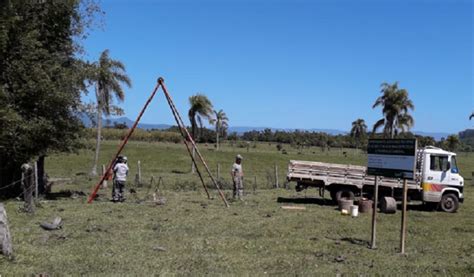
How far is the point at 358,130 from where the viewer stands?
104 m

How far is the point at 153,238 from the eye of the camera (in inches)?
472

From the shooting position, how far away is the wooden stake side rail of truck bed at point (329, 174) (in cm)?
2086

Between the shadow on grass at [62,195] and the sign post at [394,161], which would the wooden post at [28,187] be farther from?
the sign post at [394,161]

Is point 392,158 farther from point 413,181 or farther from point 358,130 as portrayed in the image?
point 358,130

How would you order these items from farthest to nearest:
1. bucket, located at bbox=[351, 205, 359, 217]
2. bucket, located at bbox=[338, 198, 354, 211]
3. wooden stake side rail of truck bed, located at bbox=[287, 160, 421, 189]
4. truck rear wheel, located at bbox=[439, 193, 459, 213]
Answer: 1. wooden stake side rail of truck bed, located at bbox=[287, 160, 421, 189]
2. truck rear wheel, located at bbox=[439, 193, 459, 213]
3. bucket, located at bbox=[338, 198, 354, 211]
4. bucket, located at bbox=[351, 205, 359, 217]

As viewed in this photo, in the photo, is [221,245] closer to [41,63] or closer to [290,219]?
[290,219]

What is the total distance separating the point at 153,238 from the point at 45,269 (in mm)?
3564

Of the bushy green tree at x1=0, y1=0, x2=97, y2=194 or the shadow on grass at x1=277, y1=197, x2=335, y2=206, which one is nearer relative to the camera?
the bushy green tree at x1=0, y1=0, x2=97, y2=194

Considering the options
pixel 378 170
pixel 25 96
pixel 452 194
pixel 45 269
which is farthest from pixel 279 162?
pixel 45 269

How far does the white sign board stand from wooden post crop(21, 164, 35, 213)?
385 inches

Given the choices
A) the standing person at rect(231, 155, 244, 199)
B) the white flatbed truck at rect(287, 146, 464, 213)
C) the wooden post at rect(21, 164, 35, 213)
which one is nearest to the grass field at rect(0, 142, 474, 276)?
the wooden post at rect(21, 164, 35, 213)

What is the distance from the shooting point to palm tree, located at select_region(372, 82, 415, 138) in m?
41.7

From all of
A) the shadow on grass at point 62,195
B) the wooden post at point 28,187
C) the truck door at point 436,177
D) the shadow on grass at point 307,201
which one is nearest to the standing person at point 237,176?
the shadow on grass at point 307,201

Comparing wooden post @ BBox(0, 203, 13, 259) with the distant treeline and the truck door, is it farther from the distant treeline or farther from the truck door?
the distant treeline
